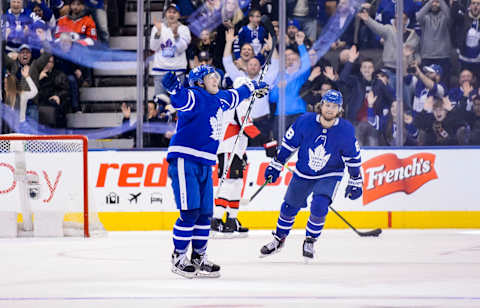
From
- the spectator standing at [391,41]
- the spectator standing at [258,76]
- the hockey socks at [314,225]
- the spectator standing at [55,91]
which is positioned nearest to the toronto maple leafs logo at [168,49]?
the spectator standing at [258,76]

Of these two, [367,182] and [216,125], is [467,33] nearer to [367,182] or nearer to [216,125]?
[367,182]

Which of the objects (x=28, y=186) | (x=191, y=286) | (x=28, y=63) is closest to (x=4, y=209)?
(x=28, y=186)

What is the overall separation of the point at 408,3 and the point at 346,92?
1.12 metres

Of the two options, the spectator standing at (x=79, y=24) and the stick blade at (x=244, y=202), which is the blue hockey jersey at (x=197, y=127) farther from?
the spectator standing at (x=79, y=24)

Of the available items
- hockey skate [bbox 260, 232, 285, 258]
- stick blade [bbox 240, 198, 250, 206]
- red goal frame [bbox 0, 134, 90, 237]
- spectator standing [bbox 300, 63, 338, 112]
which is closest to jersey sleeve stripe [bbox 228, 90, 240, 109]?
hockey skate [bbox 260, 232, 285, 258]

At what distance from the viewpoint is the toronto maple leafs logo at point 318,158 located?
19.8ft

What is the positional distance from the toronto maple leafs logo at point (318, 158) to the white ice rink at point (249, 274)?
625mm

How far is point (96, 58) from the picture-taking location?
9.65 m

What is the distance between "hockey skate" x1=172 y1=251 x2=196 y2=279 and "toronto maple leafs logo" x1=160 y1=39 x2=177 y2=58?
471 centimetres

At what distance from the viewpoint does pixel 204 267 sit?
5090 mm

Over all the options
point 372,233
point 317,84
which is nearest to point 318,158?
point 372,233

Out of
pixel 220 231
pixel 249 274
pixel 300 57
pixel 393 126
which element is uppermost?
pixel 300 57

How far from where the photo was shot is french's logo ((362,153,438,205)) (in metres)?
8.90

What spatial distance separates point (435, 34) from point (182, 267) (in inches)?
209
